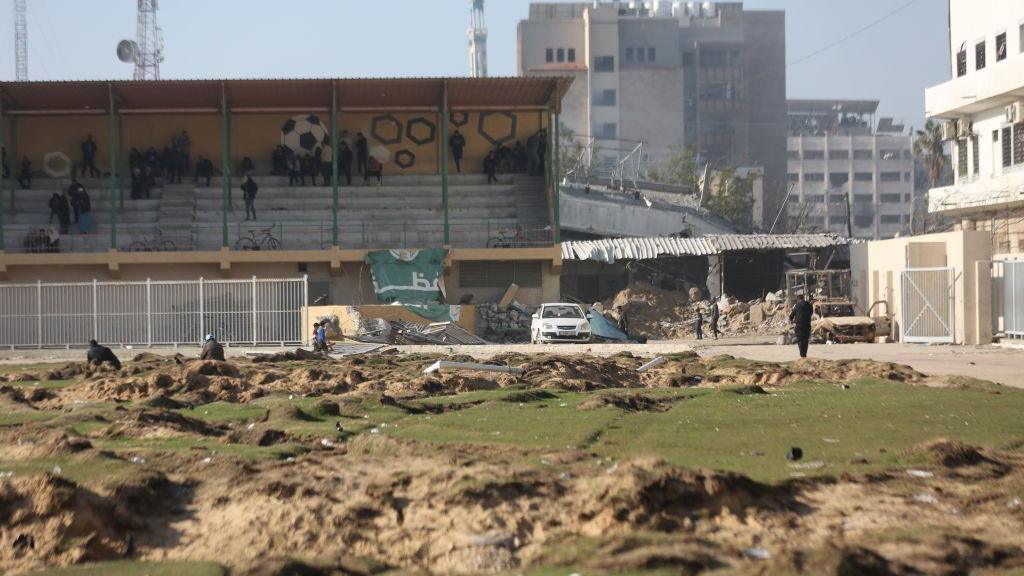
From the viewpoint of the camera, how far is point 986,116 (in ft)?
149

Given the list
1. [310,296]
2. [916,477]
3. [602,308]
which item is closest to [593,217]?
[602,308]

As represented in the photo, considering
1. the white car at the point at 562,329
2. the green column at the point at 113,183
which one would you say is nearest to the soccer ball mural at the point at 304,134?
the green column at the point at 113,183

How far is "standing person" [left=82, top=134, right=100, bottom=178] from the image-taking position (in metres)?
→ 48.2

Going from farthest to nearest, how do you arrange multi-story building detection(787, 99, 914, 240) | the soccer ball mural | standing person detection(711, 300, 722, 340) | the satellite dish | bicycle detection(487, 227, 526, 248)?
multi-story building detection(787, 99, 914, 240) → the satellite dish → the soccer ball mural → bicycle detection(487, 227, 526, 248) → standing person detection(711, 300, 722, 340)

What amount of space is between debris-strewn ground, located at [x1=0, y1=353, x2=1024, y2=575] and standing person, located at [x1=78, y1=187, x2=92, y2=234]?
29040 mm

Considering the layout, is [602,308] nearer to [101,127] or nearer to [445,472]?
[101,127]

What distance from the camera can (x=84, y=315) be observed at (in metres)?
37.6

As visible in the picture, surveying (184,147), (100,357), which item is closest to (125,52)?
(184,147)

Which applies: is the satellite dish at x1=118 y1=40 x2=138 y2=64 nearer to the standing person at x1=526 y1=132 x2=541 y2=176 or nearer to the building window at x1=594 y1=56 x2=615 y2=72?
the standing person at x1=526 y1=132 x2=541 y2=176

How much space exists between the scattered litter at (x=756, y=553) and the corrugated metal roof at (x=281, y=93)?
37637 mm

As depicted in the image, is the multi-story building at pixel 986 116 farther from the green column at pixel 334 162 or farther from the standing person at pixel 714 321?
the green column at pixel 334 162

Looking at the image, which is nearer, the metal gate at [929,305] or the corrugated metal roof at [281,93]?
the metal gate at [929,305]

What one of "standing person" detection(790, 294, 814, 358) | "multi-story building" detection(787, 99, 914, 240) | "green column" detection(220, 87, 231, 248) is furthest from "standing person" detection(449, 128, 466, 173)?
"multi-story building" detection(787, 99, 914, 240)

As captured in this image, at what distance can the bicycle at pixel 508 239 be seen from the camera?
148 feet
